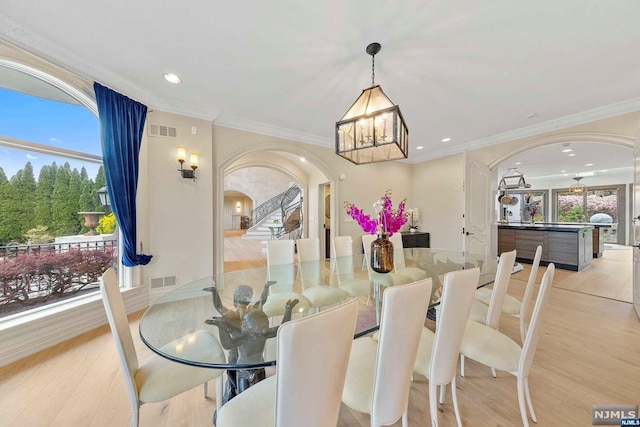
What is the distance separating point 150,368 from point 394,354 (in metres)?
1.33

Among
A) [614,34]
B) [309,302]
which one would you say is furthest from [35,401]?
[614,34]

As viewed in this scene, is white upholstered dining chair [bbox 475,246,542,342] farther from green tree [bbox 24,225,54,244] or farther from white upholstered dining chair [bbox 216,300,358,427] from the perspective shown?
green tree [bbox 24,225,54,244]

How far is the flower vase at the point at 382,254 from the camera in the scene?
242cm

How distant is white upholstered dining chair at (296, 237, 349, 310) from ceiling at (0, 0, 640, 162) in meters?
1.94

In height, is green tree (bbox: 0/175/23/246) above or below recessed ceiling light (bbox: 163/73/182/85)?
below

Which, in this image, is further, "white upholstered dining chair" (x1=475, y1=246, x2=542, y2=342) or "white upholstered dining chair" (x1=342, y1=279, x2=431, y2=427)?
"white upholstered dining chair" (x1=475, y1=246, x2=542, y2=342)

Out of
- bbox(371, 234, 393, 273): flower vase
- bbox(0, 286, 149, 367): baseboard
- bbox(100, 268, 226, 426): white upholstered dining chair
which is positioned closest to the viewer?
bbox(100, 268, 226, 426): white upholstered dining chair

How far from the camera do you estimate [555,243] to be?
558cm

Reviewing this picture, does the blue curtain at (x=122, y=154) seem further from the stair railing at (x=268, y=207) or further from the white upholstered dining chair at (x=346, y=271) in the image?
the stair railing at (x=268, y=207)

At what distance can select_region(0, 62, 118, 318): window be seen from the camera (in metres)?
2.18

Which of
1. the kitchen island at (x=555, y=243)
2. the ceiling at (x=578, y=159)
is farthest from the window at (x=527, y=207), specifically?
the kitchen island at (x=555, y=243)

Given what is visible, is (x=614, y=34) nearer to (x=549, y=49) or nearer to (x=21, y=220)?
(x=549, y=49)

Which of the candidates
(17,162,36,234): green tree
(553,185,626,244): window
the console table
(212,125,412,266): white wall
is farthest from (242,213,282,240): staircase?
(553,185,626,244): window

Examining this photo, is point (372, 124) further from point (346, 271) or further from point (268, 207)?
point (268, 207)
